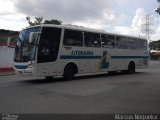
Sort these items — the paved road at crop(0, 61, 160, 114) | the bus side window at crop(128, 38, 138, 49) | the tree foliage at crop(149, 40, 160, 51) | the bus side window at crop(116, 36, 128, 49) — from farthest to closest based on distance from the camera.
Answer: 1. the tree foliage at crop(149, 40, 160, 51)
2. the bus side window at crop(128, 38, 138, 49)
3. the bus side window at crop(116, 36, 128, 49)
4. the paved road at crop(0, 61, 160, 114)

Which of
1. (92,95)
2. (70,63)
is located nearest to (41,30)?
(70,63)

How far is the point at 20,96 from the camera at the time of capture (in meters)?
11.7

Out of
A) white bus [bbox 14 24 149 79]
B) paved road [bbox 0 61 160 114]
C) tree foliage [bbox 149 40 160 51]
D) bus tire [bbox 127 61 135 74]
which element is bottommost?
paved road [bbox 0 61 160 114]

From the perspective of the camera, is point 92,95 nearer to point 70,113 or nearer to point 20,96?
point 20,96

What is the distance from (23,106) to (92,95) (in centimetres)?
324

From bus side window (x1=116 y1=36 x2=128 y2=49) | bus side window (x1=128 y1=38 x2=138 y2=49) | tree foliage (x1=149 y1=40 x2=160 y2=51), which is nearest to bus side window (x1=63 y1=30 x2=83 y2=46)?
bus side window (x1=116 y1=36 x2=128 y2=49)

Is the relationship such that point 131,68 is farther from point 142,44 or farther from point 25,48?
point 25,48

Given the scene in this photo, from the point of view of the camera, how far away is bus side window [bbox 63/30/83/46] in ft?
58.0

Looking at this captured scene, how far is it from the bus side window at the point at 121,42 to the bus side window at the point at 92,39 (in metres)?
2.52

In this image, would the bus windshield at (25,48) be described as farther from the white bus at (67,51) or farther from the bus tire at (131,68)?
the bus tire at (131,68)

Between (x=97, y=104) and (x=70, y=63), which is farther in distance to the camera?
(x=70, y=63)

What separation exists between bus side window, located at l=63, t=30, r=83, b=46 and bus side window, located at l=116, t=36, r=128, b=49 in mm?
4472

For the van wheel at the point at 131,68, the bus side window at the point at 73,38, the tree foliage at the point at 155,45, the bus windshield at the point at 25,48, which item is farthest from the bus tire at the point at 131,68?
the tree foliage at the point at 155,45

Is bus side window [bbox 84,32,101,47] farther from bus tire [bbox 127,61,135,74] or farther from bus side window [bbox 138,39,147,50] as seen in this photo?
bus side window [bbox 138,39,147,50]
